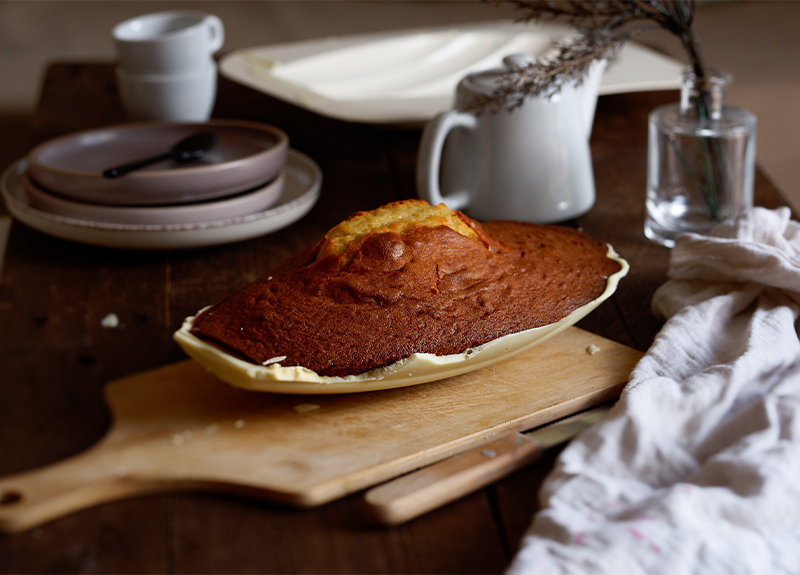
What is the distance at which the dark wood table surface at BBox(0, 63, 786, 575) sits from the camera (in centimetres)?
48

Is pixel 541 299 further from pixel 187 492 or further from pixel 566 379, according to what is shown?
pixel 187 492

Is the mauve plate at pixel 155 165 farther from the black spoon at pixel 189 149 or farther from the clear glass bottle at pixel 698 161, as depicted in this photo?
the clear glass bottle at pixel 698 161

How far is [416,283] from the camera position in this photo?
0.64m

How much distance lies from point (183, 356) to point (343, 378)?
17cm

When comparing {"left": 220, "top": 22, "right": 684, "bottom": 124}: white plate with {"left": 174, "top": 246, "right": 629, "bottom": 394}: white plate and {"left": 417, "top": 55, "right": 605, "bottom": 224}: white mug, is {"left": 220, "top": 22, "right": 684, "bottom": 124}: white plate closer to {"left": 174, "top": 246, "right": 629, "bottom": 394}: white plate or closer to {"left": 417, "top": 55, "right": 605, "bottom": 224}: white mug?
{"left": 417, "top": 55, "right": 605, "bottom": 224}: white mug

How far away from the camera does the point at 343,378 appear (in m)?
0.58

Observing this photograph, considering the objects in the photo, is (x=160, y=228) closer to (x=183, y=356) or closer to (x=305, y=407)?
(x=183, y=356)

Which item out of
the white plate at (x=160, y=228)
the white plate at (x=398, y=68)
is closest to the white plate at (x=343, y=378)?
the white plate at (x=160, y=228)

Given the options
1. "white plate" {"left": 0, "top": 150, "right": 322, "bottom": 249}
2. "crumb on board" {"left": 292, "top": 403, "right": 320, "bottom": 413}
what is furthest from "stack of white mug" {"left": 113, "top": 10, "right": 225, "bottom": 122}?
"crumb on board" {"left": 292, "top": 403, "right": 320, "bottom": 413}

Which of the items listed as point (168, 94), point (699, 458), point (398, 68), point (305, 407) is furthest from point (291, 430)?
point (398, 68)

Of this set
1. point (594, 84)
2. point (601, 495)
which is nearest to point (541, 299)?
point (601, 495)

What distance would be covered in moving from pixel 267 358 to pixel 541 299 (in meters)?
0.24

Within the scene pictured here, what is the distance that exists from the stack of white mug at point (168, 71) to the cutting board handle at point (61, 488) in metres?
0.71

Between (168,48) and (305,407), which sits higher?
(168,48)
